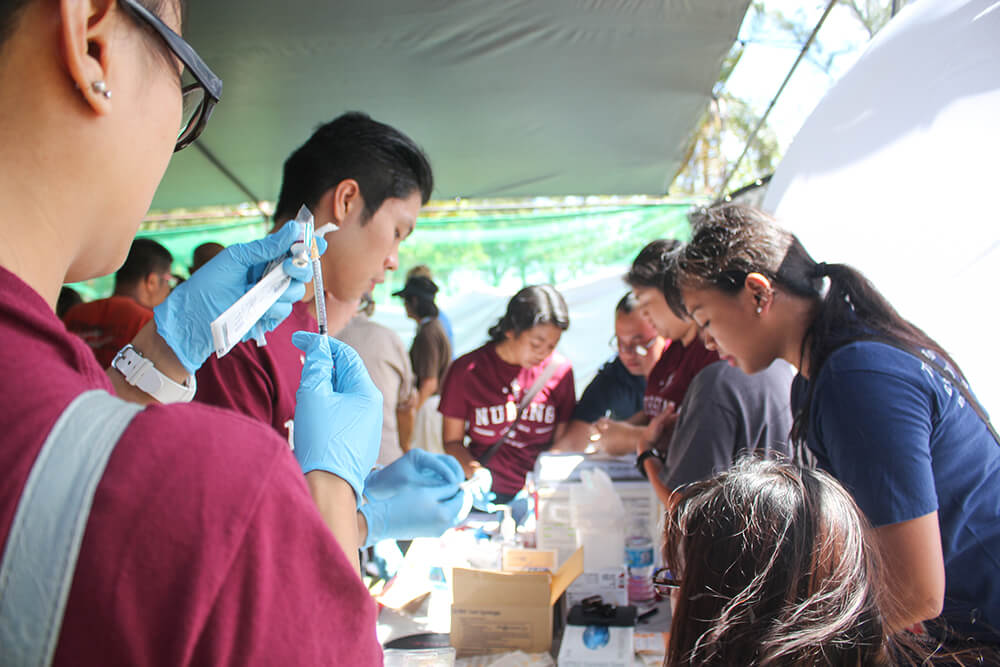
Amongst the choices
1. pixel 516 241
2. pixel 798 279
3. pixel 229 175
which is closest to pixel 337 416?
pixel 798 279

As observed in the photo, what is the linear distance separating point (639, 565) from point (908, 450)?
3.34ft

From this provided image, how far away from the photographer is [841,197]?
2.47 metres

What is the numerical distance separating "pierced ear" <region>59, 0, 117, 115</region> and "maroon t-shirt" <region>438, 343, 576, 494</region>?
2.92m

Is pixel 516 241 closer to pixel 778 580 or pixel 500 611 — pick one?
pixel 500 611

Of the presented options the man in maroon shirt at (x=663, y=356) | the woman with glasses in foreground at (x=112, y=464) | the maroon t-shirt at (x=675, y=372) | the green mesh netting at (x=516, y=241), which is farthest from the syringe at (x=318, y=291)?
the green mesh netting at (x=516, y=241)

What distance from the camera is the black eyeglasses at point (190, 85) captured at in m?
0.59

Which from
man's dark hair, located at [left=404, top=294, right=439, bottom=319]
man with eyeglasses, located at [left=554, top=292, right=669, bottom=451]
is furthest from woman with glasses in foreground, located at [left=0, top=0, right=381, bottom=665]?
man's dark hair, located at [left=404, top=294, right=439, bottom=319]

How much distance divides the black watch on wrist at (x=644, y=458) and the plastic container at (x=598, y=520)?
0.17m

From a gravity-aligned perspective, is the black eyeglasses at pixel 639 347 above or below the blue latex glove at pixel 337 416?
above

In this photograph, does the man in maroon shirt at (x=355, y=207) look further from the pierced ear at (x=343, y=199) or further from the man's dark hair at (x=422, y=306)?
the man's dark hair at (x=422, y=306)

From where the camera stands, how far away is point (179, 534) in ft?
1.33

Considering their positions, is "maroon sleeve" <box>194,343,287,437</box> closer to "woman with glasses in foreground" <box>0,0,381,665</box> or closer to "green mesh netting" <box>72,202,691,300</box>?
"woman with glasses in foreground" <box>0,0,381,665</box>

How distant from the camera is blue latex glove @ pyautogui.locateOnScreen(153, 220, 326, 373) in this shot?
1.22 meters

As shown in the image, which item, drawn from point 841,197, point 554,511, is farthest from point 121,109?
point 841,197
